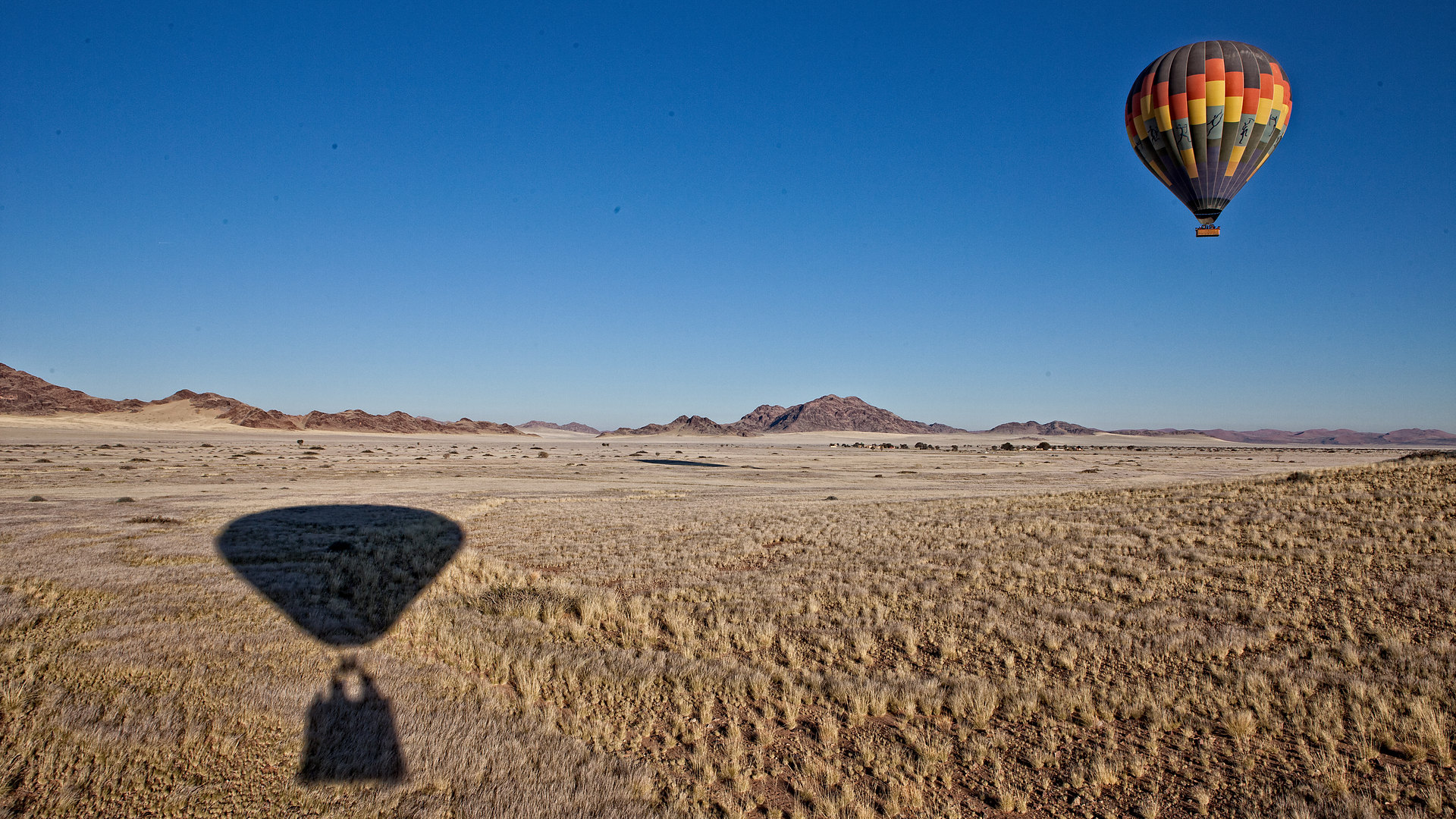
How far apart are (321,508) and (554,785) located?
1838 cm

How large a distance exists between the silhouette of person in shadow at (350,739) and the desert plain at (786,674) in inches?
2.0

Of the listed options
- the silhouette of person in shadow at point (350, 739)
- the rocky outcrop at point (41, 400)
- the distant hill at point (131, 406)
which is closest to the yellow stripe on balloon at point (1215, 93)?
the silhouette of person in shadow at point (350, 739)

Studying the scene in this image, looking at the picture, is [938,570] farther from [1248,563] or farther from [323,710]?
[323,710]

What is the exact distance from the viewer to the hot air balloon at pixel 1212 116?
66.5 ft

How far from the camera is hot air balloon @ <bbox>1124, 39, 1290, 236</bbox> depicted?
20266 millimetres

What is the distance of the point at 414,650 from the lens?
296 inches

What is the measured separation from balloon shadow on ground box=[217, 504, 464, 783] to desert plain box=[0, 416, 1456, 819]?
0.30ft

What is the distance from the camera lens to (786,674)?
7.12 m

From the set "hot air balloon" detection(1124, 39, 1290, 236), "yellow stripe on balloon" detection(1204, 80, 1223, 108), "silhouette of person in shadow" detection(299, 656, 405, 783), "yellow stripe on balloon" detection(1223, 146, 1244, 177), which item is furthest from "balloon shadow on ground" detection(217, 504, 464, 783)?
"yellow stripe on balloon" detection(1223, 146, 1244, 177)

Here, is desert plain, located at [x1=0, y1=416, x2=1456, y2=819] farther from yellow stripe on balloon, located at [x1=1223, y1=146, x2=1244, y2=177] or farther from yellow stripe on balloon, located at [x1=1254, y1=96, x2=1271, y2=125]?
yellow stripe on balloon, located at [x1=1254, y1=96, x2=1271, y2=125]

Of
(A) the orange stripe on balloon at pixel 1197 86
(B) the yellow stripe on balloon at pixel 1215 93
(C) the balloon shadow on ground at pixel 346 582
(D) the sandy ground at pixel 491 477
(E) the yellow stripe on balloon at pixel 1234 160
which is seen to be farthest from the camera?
(D) the sandy ground at pixel 491 477

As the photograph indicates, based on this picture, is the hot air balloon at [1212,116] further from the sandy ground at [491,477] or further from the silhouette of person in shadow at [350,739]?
the silhouette of person in shadow at [350,739]

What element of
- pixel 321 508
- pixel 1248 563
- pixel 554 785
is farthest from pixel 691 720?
pixel 321 508

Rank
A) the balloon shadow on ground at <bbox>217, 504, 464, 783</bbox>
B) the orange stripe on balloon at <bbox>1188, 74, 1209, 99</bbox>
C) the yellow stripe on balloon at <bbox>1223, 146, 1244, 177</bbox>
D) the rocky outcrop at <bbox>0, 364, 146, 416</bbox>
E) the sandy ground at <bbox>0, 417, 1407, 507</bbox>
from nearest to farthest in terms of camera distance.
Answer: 1. the balloon shadow on ground at <bbox>217, 504, 464, 783</bbox>
2. the orange stripe on balloon at <bbox>1188, 74, 1209, 99</bbox>
3. the yellow stripe on balloon at <bbox>1223, 146, 1244, 177</bbox>
4. the sandy ground at <bbox>0, 417, 1407, 507</bbox>
5. the rocky outcrop at <bbox>0, 364, 146, 416</bbox>
